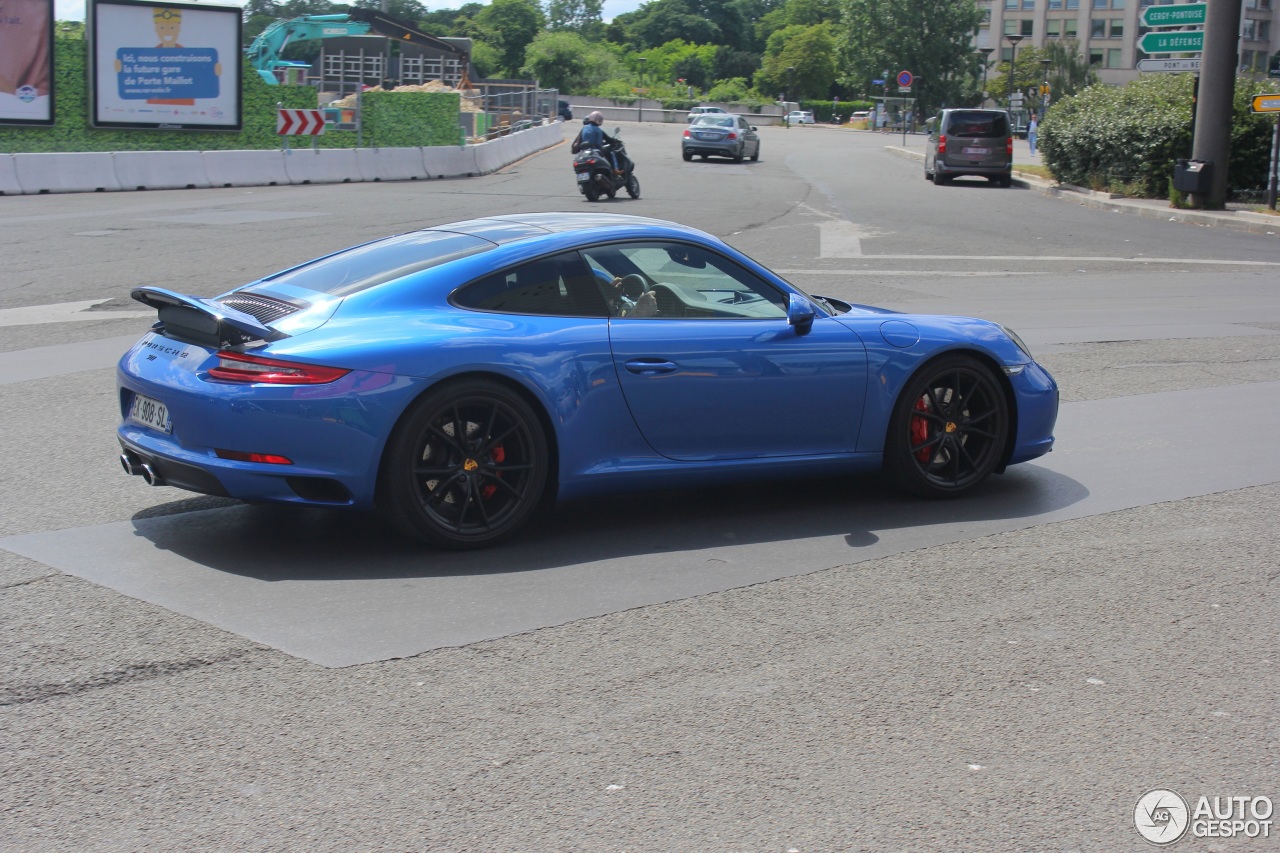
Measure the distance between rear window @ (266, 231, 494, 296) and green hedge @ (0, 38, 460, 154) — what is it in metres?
27.8

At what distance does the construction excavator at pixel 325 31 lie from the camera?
47125 mm

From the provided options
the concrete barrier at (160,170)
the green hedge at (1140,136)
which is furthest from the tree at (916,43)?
the concrete barrier at (160,170)

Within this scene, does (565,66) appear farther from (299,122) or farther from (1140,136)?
(1140,136)

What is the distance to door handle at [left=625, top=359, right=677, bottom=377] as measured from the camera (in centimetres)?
565

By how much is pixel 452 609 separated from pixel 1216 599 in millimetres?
2877

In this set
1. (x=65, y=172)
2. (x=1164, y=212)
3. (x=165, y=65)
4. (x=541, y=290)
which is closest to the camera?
(x=541, y=290)

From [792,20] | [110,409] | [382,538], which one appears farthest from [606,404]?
[792,20]

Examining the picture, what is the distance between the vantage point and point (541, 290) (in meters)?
5.67

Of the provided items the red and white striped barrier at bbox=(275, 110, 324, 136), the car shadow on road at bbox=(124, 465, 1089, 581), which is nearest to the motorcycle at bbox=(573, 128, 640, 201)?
the red and white striped barrier at bbox=(275, 110, 324, 136)

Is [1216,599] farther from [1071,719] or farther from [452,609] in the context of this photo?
[452,609]

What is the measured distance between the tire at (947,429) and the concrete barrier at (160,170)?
78.3 feet

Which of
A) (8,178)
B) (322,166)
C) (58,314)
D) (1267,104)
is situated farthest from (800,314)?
(322,166)

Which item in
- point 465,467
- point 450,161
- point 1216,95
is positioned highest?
point 1216,95

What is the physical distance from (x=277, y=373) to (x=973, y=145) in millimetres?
31373
